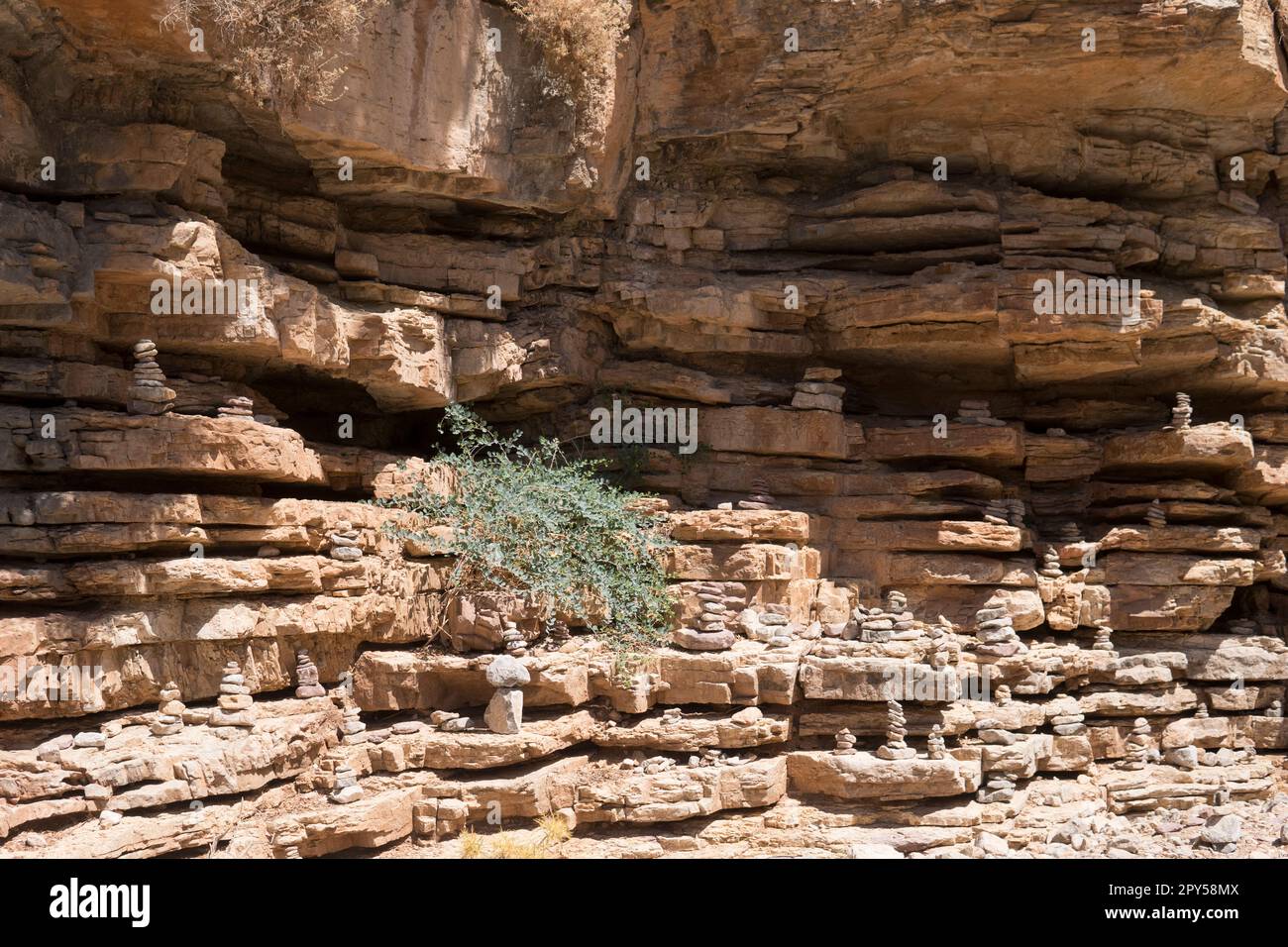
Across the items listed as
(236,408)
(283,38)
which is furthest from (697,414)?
(283,38)

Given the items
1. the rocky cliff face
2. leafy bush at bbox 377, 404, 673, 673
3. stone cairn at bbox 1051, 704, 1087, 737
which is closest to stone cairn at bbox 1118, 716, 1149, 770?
the rocky cliff face

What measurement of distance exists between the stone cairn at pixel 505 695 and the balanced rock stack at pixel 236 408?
299cm

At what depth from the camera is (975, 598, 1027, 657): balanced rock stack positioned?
10.7 m

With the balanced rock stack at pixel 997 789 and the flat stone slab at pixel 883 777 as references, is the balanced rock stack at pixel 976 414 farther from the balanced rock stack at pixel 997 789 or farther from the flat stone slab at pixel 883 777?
the flat stone slab at pixel 883 777

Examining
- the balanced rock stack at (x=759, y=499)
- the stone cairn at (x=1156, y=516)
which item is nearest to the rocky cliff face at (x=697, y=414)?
the stone cairn at (x=1156, y=516)

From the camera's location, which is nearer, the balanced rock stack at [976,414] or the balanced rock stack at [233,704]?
the balanced rock stack at [233,704]

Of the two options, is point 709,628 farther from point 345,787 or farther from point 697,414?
point 345,787

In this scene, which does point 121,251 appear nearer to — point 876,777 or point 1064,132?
point 876,777

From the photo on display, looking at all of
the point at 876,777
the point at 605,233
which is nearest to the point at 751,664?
the point at 876,777

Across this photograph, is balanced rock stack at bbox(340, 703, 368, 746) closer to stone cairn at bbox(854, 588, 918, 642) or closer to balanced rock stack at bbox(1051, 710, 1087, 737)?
stone cairn at bbox(854, 588, 918, 642)

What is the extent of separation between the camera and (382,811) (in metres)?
8.09

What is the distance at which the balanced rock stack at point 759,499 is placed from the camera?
1124cm

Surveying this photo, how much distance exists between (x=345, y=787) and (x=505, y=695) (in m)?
1.33

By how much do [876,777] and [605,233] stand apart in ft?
20.7
